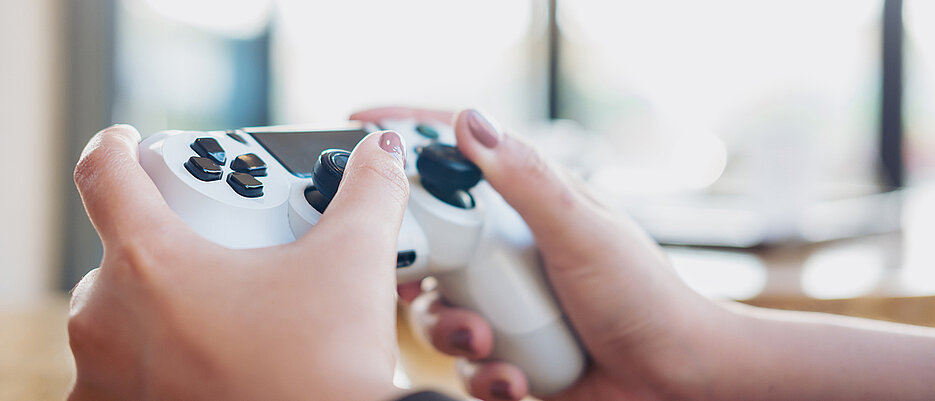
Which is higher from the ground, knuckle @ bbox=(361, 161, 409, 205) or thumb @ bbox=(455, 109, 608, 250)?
knuckle @ bbox=(361, 161, 409, 205)

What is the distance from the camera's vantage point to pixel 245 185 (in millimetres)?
369

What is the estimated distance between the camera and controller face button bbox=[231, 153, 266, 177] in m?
0.39

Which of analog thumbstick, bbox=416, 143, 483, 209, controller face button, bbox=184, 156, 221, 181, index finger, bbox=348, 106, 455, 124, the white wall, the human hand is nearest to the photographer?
the human hand

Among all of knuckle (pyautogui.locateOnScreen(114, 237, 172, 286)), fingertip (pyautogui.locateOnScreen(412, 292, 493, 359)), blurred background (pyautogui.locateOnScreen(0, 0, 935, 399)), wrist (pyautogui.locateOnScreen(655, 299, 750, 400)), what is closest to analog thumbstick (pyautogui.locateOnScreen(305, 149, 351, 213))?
knuckle (pyautogui.locateOnScreen(114, 237, 172, 286))

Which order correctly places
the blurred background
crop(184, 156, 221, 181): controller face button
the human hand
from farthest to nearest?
the blurred background < crop(184, 156, 221, 181): controller face button < the human hand

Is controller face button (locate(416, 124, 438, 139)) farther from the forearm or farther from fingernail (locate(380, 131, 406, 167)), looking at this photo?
the forearm

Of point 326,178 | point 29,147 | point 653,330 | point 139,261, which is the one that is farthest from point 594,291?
point 29,147

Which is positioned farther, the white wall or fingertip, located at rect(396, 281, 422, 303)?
the white wall

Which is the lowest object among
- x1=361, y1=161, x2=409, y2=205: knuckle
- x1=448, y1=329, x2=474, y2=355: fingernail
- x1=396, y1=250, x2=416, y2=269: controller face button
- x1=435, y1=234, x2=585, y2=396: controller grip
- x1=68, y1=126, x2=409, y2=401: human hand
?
x1=448, y1=329, x2=474, y2=355: fingernail

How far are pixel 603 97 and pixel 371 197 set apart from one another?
94.3 inches

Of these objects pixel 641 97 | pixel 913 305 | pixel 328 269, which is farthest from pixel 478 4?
pixel 328 269

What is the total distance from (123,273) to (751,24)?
2.34 m

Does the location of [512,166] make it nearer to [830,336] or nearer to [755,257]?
[830,336]

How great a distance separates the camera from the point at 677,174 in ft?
7.52
